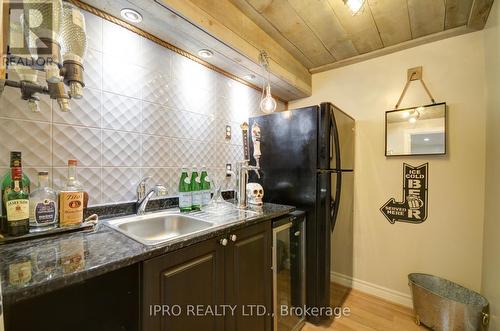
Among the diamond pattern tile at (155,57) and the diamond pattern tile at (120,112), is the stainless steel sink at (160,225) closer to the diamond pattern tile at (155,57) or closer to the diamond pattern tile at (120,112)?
the diamond pattern tile at (120,112)

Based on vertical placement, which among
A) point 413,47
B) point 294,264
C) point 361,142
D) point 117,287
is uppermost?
point 413,47

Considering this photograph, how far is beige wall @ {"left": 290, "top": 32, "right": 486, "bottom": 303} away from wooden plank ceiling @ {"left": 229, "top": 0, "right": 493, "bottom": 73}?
16 cm

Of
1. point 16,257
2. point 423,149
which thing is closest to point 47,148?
point 16,257

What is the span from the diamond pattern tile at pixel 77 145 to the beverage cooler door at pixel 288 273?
3.62ft

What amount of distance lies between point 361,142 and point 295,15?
130 cm

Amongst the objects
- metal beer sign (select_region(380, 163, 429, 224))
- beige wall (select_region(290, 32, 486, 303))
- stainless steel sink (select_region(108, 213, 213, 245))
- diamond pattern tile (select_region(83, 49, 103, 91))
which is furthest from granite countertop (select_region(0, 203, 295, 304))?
metal beer sign (select_region(380, 163, 429, 224))

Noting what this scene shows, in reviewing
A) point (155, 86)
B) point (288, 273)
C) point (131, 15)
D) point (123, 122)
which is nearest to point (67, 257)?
point (123, 122)

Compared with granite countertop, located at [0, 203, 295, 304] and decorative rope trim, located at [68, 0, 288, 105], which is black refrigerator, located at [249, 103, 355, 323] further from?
granite countertop, located at [0, 203, 295, 304]

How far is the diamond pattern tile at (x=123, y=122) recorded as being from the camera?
0.98 metres

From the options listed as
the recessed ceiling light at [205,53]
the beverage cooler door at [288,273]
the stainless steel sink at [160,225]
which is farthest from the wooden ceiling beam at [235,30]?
the beverage cooler door at [288,273]

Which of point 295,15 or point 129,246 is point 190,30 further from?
point 129,246

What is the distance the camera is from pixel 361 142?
215 cm

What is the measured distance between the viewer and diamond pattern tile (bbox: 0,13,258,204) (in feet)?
3.20

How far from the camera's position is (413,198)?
1.89 m
